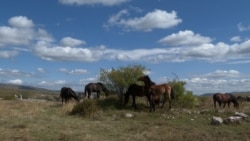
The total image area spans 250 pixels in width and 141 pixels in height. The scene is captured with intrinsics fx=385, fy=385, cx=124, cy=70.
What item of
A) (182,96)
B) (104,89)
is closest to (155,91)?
(182,96)

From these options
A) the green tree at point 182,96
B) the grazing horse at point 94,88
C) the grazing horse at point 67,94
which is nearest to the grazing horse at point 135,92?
the green tree at point 182,96

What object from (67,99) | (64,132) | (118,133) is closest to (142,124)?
(118,133)

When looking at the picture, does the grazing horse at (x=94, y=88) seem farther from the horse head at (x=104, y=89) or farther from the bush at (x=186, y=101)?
the bush at (x=186, y=101)

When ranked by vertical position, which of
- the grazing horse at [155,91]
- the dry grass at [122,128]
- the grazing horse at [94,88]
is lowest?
the dry grass at [122,128]

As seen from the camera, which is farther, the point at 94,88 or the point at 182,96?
the point at 94,88

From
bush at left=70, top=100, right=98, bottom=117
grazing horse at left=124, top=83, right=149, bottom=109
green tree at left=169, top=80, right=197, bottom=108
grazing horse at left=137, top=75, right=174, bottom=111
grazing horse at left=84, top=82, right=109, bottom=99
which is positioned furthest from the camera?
grazing horse at left=84, top=82, right=109, bottom=99

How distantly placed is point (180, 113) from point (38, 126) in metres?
9.82

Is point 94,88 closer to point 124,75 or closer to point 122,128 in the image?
point 124,75

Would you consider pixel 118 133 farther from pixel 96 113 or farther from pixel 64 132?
pixel 96 113

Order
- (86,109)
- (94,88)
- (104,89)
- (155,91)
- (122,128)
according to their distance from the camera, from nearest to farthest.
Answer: (122,128) → (86,109) → (155,91) → (104,89) → (94,88)

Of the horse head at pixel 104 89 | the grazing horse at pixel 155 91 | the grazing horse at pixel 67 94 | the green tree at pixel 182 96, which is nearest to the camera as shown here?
the grazing horse at pixel 155 91

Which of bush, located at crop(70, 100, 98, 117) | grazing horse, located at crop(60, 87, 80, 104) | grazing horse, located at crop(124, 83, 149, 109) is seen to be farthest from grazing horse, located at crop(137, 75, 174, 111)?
grazing horse, located at crop(60, 87, 80, 104)

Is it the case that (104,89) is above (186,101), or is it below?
above

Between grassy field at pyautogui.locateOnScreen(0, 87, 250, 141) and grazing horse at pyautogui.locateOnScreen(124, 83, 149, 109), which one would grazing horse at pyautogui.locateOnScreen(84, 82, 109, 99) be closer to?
grazing horse at pyautogui.locateOnScreen(124, 83, 149, 109)
